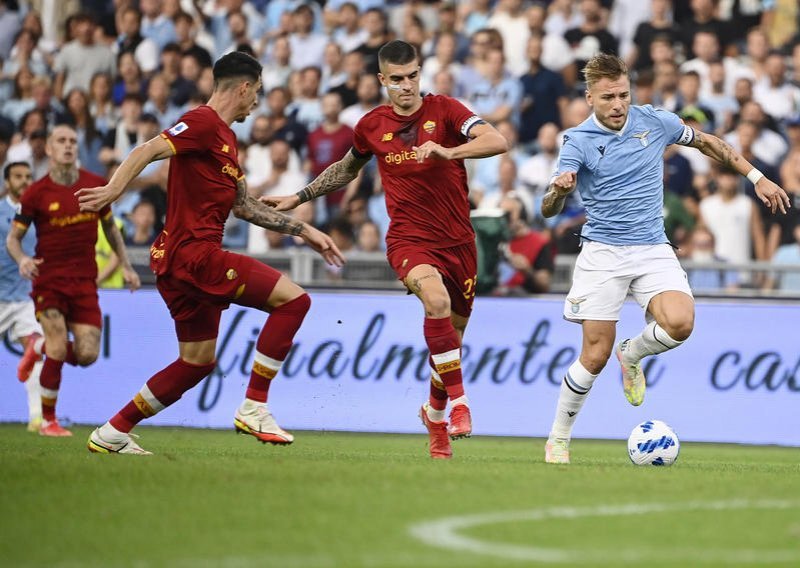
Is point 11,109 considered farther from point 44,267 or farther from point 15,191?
point 44,267

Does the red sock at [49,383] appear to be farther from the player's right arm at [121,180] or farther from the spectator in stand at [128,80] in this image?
the spectator in stand at [128,80]

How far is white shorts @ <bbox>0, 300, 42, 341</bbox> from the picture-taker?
1403 cm

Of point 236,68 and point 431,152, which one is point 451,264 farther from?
point 236,68

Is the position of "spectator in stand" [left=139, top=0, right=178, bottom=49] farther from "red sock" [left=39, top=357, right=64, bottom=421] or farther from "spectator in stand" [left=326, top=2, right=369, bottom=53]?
"red sock" [left=39, top=357, right=64, bottom=421]

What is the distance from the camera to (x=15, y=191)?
45.6ft

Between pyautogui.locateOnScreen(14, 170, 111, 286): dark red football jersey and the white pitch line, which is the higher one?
pyautogui.locateOnScreen(14, 170, 111, 286): dark red football jersey

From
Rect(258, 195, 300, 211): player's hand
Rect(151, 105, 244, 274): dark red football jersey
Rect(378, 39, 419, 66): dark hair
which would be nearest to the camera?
Rect(151, 105, 244, 274): dark red football jersey

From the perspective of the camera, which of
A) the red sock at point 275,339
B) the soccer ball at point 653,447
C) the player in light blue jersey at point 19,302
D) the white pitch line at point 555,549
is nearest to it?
the white pitch line at point 555,549

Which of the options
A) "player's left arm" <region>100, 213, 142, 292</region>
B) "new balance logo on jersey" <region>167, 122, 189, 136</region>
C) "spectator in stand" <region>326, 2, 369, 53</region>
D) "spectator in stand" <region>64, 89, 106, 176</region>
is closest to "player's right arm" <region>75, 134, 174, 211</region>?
"new balance logo on jersey" <region>167, 122, 189, 136</region>

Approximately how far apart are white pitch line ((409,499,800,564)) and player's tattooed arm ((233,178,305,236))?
11.7 feet

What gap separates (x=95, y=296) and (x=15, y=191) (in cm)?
180

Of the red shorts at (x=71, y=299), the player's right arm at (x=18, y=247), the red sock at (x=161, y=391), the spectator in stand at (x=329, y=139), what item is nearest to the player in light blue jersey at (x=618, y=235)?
the red sock at (x=161, y=391)

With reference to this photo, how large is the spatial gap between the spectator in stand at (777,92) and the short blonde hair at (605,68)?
8.76 metres

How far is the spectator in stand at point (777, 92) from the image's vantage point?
17422 mm
